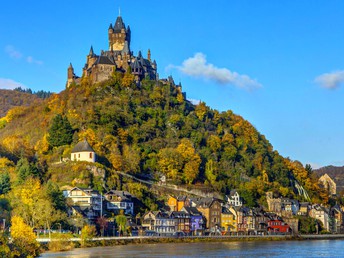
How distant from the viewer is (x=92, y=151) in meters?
101

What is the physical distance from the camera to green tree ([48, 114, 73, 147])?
108 m

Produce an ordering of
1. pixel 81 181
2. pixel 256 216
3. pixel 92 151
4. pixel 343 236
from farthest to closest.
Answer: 1. pixel 343 236
2. pixel 256 216
3. pixel 92 151
4. pixel 81 181

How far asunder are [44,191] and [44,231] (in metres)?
4.86

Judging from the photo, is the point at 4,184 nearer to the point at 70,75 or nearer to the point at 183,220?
the point at 183,220

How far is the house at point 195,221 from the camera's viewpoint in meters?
102

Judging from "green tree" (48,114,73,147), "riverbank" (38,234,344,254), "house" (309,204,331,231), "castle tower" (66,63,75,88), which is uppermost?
"castle tower" (66,63,75,88)

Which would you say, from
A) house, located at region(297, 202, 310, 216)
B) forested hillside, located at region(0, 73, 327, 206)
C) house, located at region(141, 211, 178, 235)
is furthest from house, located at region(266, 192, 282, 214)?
house, located at region(141, 211, 178, 235)

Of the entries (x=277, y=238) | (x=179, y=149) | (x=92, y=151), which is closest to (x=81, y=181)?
(x=92, y=151)

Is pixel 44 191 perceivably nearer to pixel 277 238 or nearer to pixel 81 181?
pixel 81 181

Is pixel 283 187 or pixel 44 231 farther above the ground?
pixel 283 187

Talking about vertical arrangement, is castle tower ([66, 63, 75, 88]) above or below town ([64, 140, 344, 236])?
above

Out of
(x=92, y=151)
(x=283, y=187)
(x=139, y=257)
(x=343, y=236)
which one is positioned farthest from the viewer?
(x=283, y=187)

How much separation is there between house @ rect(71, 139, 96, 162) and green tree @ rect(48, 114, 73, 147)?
5.86 metres

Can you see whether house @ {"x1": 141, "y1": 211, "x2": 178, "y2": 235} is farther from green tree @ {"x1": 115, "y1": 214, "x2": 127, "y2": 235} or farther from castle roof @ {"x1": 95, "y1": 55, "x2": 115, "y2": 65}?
castle roof @ {"x1": 95, "y1": 55, "x2": 115, "y2": 65}
